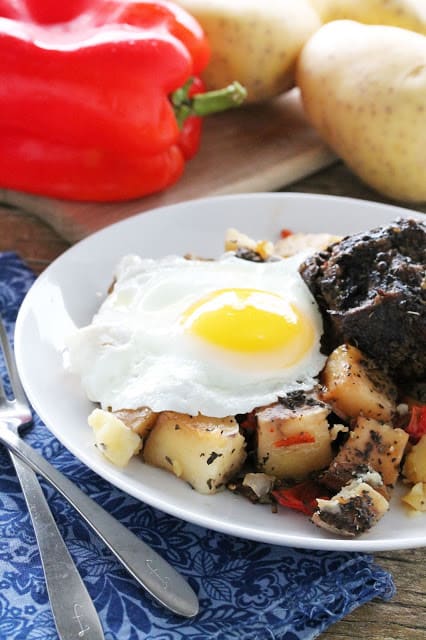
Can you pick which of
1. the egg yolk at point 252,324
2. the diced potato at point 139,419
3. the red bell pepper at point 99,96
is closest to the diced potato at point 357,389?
the egg yolk at point 252,324

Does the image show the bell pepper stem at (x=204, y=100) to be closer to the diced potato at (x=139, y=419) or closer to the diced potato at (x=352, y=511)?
the diced potato at (x=139, y=419)

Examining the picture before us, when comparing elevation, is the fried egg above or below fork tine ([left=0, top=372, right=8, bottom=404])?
above

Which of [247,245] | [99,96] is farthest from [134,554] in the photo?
[99,96]

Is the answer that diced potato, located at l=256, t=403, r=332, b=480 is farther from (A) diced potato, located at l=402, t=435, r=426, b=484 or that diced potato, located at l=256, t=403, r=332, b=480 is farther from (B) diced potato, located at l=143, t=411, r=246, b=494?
(A) diced potato, located at l=402, t=435, r=426, b=484

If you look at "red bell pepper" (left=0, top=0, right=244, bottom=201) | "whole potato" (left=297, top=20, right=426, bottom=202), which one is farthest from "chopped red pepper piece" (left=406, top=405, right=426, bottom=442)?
"red bell pepper" (left=0, top=0, right=244, bottom=201)

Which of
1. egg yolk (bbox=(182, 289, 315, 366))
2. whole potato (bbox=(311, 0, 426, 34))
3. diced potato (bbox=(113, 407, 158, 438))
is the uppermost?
whole potato (bbox=(311, 0, 426, 34))

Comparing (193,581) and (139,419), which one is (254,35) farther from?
(193,581)

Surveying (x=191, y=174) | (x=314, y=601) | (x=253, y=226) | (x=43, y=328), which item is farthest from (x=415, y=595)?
(x=191, y=174)
